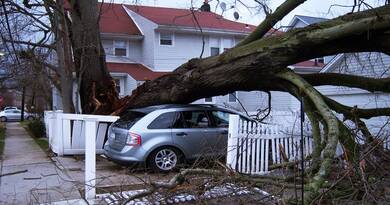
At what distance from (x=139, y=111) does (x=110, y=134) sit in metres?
0.98

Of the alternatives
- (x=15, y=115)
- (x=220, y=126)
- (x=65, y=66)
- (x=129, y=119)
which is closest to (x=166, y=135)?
(x=129, y=119)

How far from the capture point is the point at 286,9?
10477 millimetres

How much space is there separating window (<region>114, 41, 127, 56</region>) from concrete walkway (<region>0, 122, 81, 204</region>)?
12.3 metres

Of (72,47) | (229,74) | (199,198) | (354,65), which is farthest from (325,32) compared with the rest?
(354,65)

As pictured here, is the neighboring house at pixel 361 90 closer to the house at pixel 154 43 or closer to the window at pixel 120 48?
the house at pixel 154 43

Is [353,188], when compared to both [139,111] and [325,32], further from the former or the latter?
[139,111]

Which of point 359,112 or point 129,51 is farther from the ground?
point 129,51

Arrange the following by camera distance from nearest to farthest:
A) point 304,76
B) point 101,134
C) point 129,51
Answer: point 304,76 → point 101,134 → point 129,51

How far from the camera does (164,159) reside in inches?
412

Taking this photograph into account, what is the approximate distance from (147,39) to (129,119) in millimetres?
16787

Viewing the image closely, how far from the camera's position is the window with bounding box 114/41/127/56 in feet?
88.6

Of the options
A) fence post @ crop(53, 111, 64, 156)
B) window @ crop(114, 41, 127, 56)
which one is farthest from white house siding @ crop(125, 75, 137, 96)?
fence post @ crop(53, 111, 64, 156)

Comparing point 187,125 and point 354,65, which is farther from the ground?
point 354,65

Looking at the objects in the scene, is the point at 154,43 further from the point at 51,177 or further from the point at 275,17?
the point at 51,177
